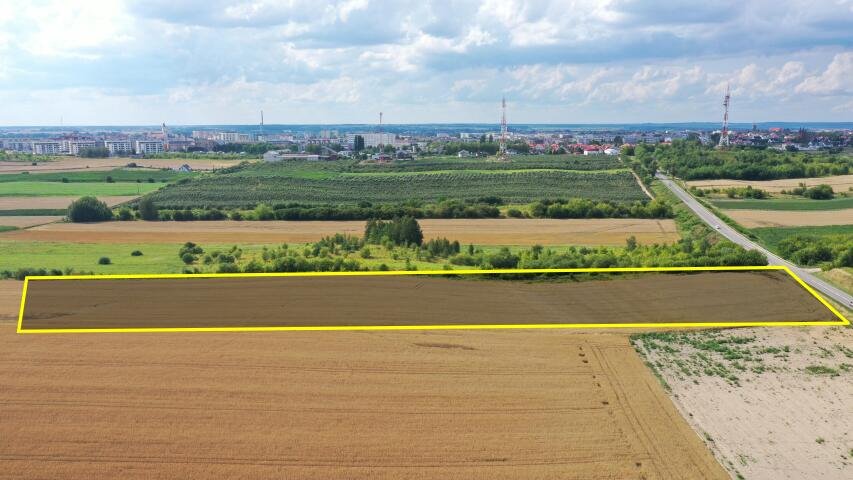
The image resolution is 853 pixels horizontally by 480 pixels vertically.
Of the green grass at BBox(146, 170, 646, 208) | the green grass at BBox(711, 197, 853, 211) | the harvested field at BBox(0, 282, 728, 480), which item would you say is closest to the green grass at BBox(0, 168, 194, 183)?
the green grass at BBox(146, 170, 646, 208)

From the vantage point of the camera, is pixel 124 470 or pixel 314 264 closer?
pixel 124 470

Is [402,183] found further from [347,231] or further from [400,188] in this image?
[347,231]

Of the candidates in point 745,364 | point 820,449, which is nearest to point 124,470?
point 820,449

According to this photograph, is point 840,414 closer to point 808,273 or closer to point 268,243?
point 808,273

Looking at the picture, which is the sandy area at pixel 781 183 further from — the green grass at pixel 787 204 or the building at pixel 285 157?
the building at pixel 285 157

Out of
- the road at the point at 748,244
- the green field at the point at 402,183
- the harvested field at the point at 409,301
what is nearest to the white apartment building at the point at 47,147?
the green field at the point at 402,183

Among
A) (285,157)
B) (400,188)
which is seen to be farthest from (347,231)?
(285,157)
